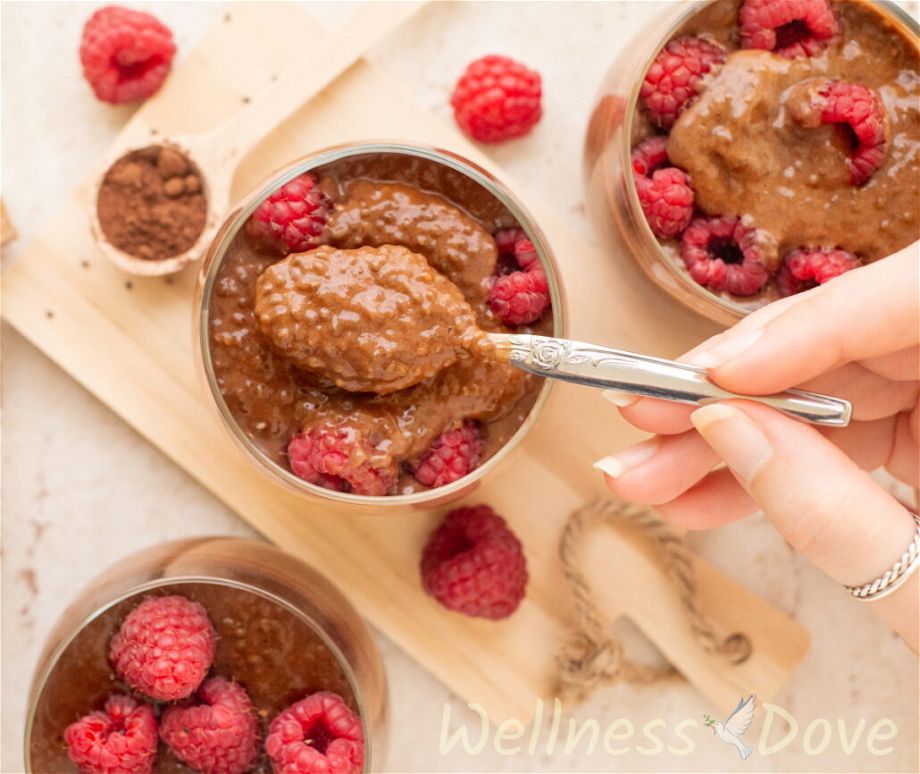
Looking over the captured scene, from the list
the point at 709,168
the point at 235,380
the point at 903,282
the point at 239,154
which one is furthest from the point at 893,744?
the point at 239,154

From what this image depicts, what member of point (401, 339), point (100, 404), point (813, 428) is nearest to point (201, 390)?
point (100, 404)

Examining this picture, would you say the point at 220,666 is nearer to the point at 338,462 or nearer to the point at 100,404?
the point at 338,462

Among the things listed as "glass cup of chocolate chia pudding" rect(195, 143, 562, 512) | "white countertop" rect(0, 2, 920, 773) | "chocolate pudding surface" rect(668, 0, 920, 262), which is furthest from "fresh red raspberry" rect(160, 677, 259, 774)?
"chocolate pudding surface" rect(668, 0, 920, 262)

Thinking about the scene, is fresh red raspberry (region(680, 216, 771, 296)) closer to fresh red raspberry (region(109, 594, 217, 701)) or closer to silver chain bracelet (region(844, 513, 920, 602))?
silver chain bracelet (region(844, 513, 920, 602))

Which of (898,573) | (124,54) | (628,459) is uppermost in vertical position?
(124,54)

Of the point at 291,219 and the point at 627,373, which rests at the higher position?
the point at 291,219

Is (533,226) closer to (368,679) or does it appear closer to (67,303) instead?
(368,679)

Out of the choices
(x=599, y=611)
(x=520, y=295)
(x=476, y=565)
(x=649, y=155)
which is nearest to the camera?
(x=520, y=295)
